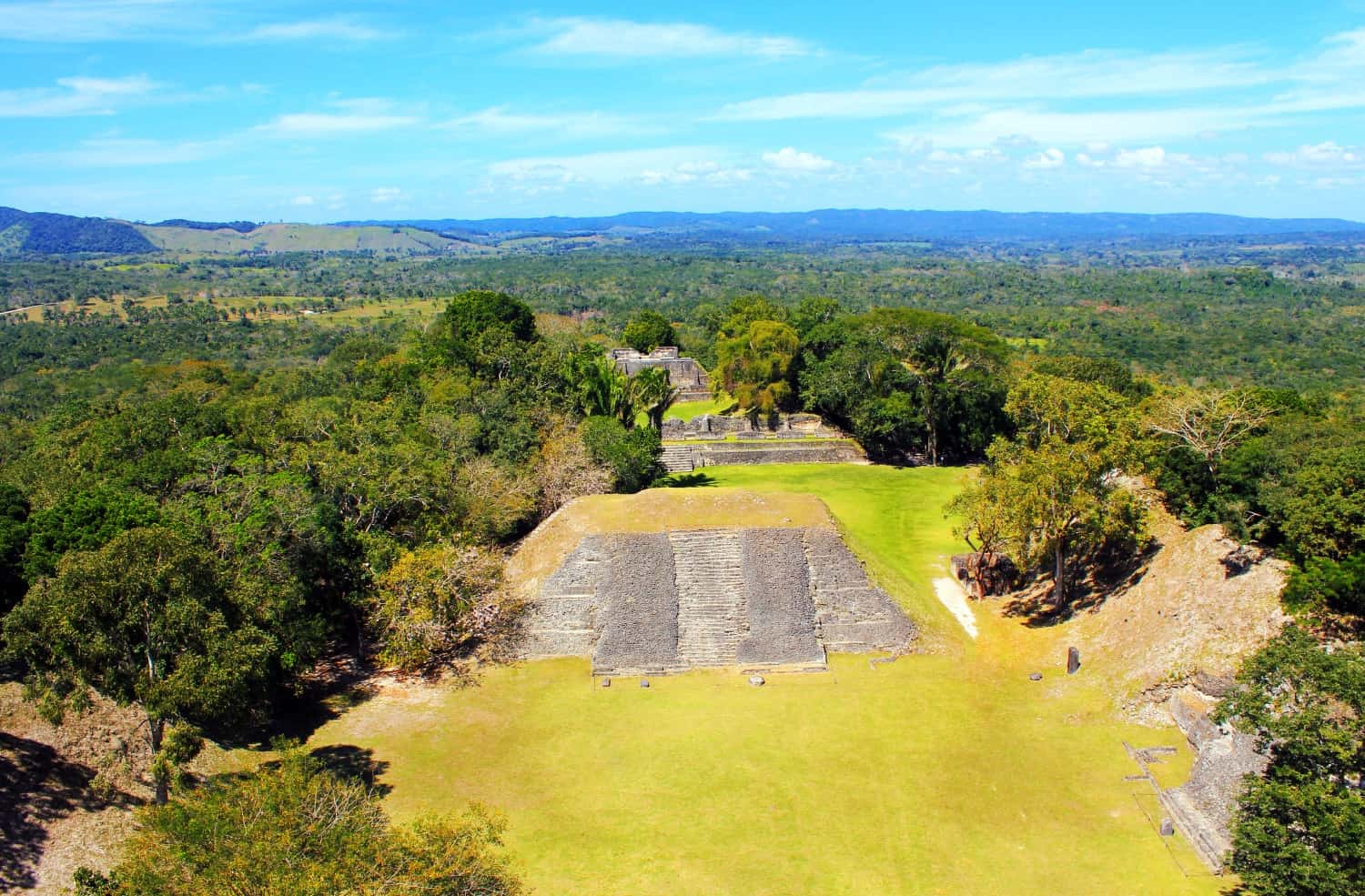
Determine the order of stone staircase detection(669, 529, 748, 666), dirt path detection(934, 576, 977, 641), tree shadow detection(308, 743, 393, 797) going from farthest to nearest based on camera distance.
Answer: dirt path detection(934, 576, 977, 641) < stone staircase detection(669, 529, 748, 666) < tree shadow detection(308, 743, 393, 797)

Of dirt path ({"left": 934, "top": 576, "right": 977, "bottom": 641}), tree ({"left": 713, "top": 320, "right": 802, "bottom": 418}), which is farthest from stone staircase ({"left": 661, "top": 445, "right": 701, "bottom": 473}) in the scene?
dirt path ({"left": 934, "top": 576, "right": 977, "bottom": 641})

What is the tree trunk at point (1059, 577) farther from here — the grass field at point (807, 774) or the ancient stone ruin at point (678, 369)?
the ancient stone ruin at point (678, 369)

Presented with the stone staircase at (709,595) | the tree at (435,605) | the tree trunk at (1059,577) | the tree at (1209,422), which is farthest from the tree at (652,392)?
→ the tree at (1209,422)

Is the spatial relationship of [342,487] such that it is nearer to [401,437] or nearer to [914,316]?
[401,437]

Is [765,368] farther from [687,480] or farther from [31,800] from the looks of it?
[31,800]

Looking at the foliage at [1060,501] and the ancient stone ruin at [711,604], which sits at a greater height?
the foliage at [1060,501]

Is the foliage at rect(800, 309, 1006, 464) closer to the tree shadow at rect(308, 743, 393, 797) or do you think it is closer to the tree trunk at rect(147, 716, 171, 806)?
the tree shadow at rect(308, 743, 393, 797)
